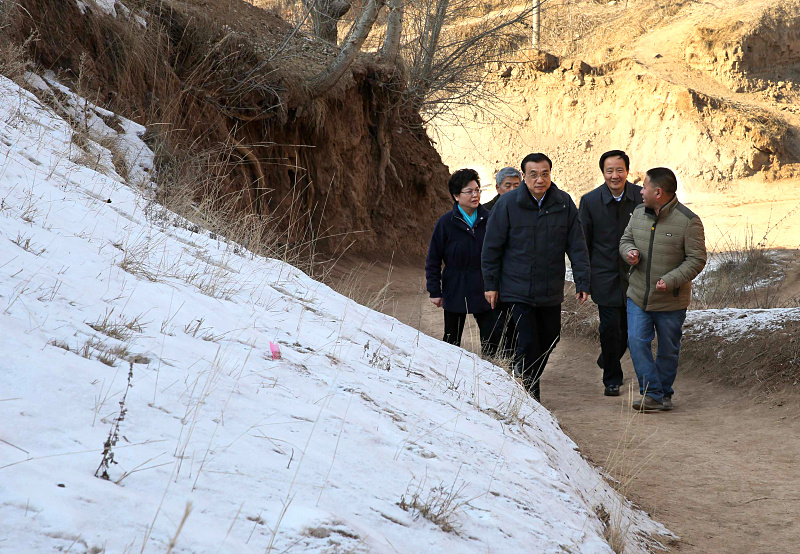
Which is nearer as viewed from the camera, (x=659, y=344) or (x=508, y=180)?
(x=659, y=344)

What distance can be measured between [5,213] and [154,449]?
7.38ft

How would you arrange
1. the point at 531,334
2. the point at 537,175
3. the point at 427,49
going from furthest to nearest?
the point at 427,49 → the point at 531,334 → the point at 537,175

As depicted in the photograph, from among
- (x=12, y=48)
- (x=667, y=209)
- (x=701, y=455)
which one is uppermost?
(x=667, y=209)

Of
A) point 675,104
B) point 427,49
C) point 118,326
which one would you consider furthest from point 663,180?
point 675,104

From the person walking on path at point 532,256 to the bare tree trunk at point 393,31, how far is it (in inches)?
259

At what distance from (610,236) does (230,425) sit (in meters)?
4.79

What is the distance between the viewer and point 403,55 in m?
14.9

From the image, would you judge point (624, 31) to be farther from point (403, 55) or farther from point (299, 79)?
point (299, 79)

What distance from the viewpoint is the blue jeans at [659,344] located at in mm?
5773

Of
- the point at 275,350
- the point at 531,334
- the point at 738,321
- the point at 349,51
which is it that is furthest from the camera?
the point at 349,51

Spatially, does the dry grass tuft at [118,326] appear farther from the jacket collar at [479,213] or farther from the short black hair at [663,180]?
the short black hair at [663,180]

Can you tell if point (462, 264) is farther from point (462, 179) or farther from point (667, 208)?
point (667, 208)

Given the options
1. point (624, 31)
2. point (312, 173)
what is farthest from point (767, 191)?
point (312, 173)

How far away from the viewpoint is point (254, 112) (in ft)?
34.3
